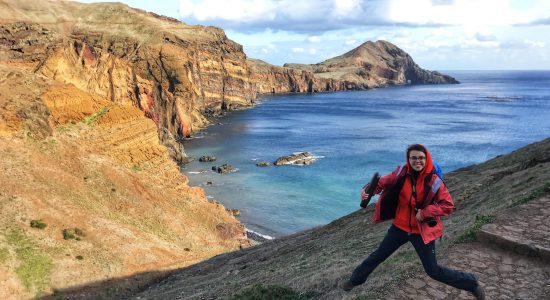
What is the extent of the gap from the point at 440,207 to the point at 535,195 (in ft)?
27.5

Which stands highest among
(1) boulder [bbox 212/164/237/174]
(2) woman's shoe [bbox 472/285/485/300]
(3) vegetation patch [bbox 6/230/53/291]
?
(2) woman's shoe [bbox 472/285/485/300]

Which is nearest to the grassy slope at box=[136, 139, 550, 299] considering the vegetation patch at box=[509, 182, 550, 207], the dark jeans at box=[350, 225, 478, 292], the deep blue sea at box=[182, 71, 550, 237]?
the vegetation patch at box=[509, 182, 550, 207]

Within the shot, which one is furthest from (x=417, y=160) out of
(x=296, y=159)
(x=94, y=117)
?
(x=296, y=159)

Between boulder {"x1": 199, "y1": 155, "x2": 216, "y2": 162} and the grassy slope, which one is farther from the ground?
the grassy slope

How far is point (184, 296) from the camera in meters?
20.0

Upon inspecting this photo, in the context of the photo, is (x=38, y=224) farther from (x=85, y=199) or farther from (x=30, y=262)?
(x=85, y=199)

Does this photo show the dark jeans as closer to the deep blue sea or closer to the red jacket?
the red jacket

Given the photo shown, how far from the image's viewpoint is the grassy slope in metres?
12.6

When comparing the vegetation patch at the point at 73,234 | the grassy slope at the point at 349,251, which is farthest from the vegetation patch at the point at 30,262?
the grassy slope at the point at 349,251

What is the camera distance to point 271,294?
42.8 feet

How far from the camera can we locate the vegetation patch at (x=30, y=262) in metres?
25.9

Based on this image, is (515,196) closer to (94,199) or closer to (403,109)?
(94,199)

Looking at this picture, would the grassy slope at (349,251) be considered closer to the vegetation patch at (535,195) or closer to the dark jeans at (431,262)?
the vegetation patch at (535,195)

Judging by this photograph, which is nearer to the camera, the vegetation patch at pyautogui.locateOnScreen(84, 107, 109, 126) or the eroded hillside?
the eroded hillside
